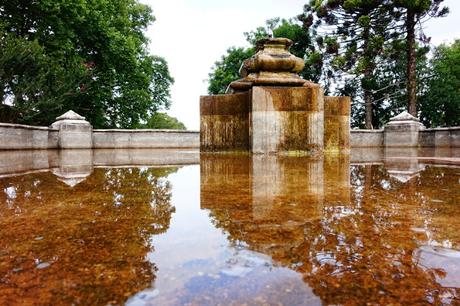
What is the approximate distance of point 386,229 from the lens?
148 centimetres

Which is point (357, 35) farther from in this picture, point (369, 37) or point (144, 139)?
point (144, 139)

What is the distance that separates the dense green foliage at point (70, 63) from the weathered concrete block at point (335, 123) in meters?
13.8

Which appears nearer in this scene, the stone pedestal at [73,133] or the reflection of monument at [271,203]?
the reflection of monument at [271,203]

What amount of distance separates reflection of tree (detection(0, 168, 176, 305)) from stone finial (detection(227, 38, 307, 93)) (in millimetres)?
4559

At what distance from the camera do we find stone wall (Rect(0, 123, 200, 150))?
31.4 ft

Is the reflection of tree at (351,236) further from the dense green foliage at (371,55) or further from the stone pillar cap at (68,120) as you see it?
the dense green foliage at (371,55)

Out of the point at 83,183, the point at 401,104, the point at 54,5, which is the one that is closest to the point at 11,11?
the point at 54,5

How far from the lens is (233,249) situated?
1.25 metres

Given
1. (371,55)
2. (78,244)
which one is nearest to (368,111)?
(371,55)

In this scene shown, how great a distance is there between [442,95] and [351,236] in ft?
121

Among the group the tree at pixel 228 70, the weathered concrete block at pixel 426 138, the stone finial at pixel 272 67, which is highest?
the tree at pixel 228 70

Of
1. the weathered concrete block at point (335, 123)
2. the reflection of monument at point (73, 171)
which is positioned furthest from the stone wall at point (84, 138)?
the weathered concrete block at point (335, 123)

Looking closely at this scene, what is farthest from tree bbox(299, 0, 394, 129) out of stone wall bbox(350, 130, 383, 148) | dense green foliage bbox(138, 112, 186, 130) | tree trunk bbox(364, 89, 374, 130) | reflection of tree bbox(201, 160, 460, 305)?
reflection of tree bbox(201, 160, 460, 305)

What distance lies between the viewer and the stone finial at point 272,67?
6.60 m
